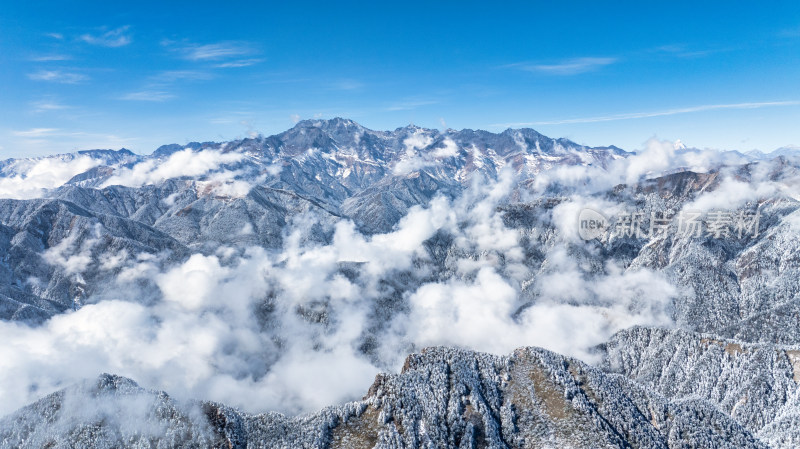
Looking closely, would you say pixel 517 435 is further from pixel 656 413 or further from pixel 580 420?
pixel 656 413

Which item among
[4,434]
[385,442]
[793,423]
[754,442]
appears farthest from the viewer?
[793,423]

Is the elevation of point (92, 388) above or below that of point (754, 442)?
above

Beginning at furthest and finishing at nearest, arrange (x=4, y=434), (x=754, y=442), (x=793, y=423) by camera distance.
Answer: (x=793, y=423), (x=4, y=434), (x=754, y=442)

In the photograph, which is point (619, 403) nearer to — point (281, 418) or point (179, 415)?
point (281, 418)

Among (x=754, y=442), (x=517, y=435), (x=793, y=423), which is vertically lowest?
(x=793, y=423)

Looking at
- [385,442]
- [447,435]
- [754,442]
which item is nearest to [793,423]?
[754,442]

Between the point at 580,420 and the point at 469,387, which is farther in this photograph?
the point at 469,387

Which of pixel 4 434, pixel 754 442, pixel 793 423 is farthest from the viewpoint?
pixel 793 423

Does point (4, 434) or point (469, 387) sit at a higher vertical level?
point (469, 387)

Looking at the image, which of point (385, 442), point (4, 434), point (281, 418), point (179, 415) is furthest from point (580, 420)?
point (4, 434)
